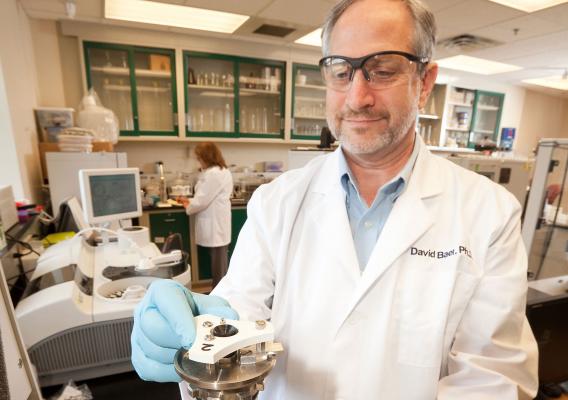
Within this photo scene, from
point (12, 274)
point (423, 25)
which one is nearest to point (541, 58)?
point (423, 25)

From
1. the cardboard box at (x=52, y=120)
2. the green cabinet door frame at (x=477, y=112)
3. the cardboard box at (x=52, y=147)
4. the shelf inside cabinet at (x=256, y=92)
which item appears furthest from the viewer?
the green cabinet door frame at (x=477, y=112)

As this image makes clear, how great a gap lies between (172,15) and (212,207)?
174 cm

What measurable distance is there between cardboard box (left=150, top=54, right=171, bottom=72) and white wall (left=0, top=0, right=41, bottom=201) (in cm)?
99

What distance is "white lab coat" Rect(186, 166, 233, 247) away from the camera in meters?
2.81

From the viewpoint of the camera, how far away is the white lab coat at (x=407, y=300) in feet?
2.27

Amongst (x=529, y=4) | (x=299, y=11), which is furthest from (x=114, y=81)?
(x=529, y=4)

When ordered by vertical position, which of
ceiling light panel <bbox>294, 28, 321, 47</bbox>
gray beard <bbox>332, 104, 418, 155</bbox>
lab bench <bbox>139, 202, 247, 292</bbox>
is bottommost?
lab bench <bbox>139, 202, 247, 292</bbox>

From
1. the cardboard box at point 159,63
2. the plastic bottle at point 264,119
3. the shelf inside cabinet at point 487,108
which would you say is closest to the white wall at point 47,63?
the cardboard box at point 159,63

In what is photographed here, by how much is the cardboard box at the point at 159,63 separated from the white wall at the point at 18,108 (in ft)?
3.25

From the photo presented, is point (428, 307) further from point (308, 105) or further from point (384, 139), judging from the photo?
point (308, 105)

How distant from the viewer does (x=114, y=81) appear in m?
3.22

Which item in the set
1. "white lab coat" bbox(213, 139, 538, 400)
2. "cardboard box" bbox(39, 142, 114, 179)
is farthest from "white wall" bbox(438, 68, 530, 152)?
"white lab coat" bbox(213, 139, 538, 400)

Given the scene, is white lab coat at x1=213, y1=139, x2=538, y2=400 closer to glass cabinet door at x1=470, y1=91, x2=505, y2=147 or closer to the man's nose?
the man's nose

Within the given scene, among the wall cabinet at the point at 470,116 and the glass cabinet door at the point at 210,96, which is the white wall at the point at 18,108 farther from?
the wall cabinet at the point at 470,116
